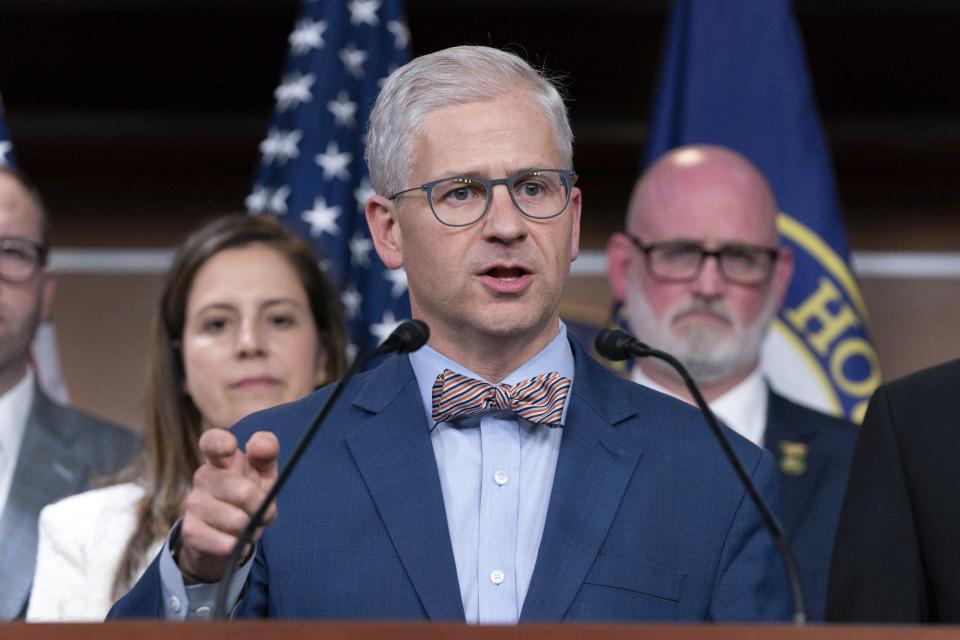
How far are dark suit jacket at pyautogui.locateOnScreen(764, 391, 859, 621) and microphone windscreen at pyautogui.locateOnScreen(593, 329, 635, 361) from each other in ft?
4.25

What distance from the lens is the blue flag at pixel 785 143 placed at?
3.71 meters

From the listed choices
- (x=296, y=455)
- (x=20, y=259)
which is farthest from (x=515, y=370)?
(x=20, y=259)

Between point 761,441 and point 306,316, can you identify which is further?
point 761,441

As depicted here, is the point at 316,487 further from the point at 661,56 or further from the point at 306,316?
the point at 661,56

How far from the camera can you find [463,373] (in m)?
1.90

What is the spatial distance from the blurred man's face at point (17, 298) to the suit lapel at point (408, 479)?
1.46 meters

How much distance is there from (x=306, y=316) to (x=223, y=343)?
0.18 m

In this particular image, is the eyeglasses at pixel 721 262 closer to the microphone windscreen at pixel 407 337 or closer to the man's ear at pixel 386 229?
the man's ear at pixel 386 229

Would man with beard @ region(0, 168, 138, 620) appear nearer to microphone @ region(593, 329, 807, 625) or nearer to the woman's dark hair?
the woman's dark hair

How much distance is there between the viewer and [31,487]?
3080 millimetres

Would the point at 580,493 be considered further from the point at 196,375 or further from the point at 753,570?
the point at 196,375

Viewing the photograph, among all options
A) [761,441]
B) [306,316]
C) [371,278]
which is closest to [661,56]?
[371,278]

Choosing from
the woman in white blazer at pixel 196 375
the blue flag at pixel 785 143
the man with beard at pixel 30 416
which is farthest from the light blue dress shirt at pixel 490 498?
the blue flag at pixel 785 143

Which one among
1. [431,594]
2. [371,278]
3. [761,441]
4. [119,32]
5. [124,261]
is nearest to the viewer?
[431,594]
